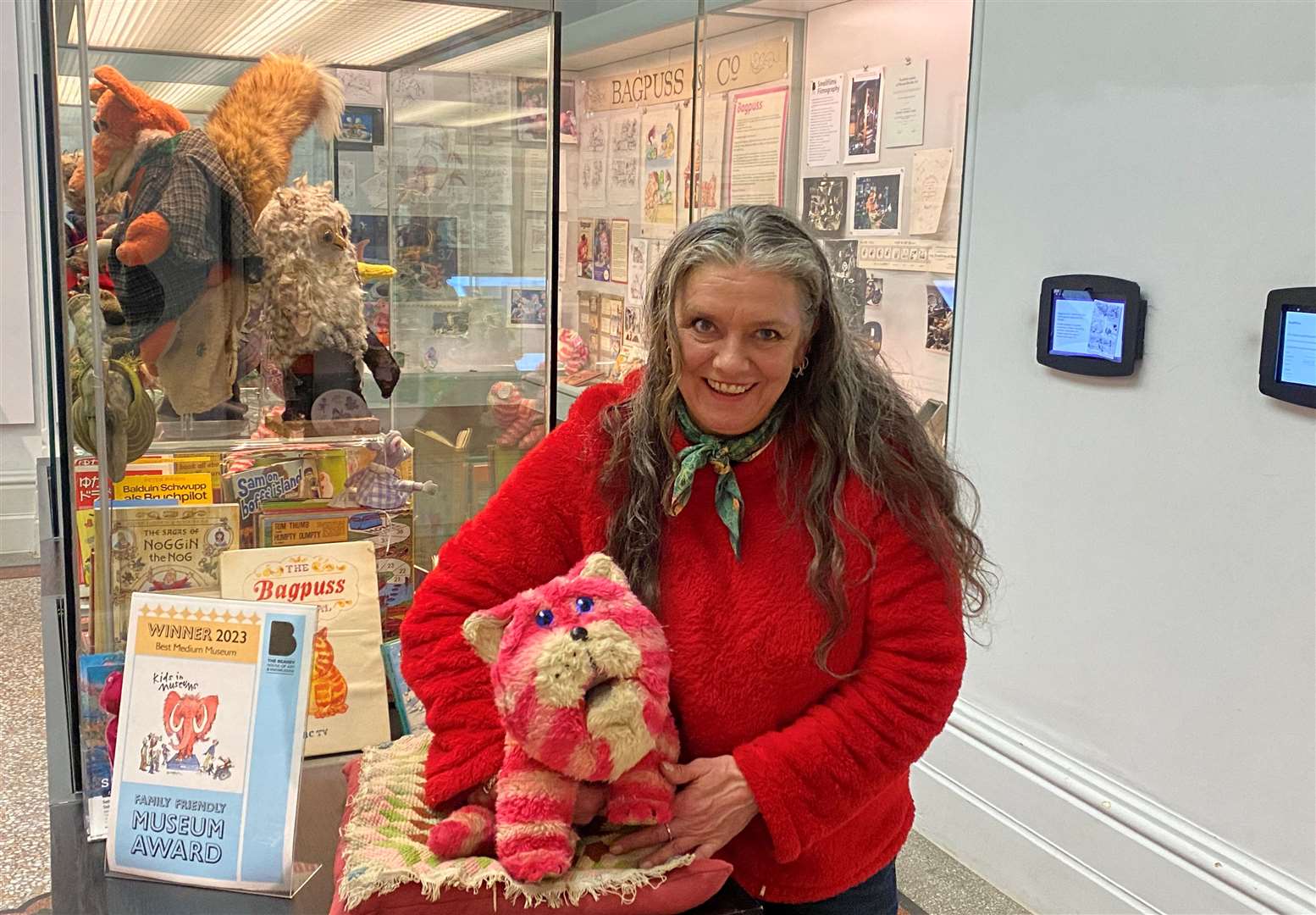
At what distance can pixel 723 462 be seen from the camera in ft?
4.53

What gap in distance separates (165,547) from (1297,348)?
1874mm

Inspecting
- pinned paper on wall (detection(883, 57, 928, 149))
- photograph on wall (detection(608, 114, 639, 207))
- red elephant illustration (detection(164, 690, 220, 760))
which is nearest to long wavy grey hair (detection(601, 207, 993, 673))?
red elephant illustration (detection(164, 690, 220, 760))

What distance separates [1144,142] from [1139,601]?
0.92 meters

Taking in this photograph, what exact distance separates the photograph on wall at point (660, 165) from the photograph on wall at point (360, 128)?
135cm

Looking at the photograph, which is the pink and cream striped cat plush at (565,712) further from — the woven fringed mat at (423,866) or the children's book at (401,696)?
the children's book at (401,696)

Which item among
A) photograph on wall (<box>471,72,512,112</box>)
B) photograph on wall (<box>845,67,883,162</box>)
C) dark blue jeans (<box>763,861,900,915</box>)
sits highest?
photograph on wall (<box>845,67,883,162</box>)

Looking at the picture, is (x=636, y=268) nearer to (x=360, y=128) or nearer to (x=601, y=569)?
(x=360, y=128)

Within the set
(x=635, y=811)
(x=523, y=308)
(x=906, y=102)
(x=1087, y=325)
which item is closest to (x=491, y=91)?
(x=523, y=308)

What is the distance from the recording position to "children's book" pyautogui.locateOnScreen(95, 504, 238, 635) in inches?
64.5

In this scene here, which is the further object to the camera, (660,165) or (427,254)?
(660,165)

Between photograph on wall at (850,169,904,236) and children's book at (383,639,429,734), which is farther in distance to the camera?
photograph on wall at (850,169,904,236)

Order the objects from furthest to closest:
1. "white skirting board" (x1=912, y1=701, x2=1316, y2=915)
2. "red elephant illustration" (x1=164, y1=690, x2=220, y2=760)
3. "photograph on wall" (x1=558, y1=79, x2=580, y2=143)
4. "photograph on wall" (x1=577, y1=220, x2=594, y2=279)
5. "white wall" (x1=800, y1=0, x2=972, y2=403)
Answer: "photograph on wall" (x1=577, y1=220, x2=594, y2=279)
"photograph on wall" (x1=558, y1=79, x2=580, y2=143)
"white wall" (x1=800, y1=0, x2=972, y2=403)
"white skirting board" (x1=912, y1=701, x2=1316, y2=915)
"red elephant illustration" (x1=164, y1=690, x2=220, y2=760)

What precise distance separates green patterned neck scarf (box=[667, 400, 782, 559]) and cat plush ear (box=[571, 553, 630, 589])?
136 millimetres

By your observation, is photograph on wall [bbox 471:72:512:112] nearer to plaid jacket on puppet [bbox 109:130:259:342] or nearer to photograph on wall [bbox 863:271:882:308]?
plaid jacket on puppet [bbox 109:130:259:342]
